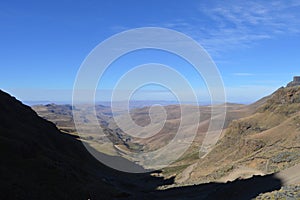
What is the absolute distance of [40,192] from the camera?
1407 inches

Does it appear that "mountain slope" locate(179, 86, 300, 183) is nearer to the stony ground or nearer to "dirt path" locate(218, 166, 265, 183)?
"dirt path" locate(218, 166, 265, 183)

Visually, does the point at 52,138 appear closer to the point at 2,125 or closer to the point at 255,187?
the point at 2,125

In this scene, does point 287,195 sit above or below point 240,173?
above

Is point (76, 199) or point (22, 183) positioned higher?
Answer: point (22, 183)

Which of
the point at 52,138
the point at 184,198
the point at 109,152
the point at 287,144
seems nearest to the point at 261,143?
the point at 287,144

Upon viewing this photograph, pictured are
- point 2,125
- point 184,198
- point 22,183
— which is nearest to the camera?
point 22,183

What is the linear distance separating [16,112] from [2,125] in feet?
62.1

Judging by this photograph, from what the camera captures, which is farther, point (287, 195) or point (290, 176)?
point (290, 176)

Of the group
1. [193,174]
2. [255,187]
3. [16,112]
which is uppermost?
[16,112]

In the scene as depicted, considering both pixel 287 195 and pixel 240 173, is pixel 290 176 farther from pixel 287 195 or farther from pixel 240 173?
pixel 240 173

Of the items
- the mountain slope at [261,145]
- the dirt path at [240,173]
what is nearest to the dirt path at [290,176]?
the mountain slope at [261,145]

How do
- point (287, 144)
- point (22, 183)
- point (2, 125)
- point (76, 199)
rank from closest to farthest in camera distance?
point (22, 183)
point (76, 199)
point (2, 125)
point (287, 144)

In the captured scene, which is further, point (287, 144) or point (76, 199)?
point (287, 144)

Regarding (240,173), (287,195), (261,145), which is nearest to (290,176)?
(287,195)
